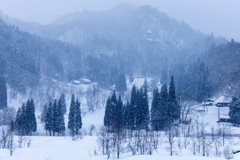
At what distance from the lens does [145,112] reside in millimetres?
39531

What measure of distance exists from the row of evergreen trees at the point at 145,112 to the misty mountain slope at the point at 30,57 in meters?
51.1

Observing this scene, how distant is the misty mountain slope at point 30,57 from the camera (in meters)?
83.5

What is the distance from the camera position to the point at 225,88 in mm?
56469

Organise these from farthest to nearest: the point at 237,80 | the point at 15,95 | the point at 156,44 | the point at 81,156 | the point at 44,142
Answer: the point at 156,44 < the point at 15,95 < the point at 237,80 < the point at 44,142 < the point at 81,156

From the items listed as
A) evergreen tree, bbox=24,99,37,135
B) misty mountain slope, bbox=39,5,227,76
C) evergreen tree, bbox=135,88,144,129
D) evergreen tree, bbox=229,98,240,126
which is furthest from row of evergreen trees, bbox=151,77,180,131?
misty mountain slope, bbox=39,5,227,76

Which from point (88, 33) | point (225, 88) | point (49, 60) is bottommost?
point (225, 88)

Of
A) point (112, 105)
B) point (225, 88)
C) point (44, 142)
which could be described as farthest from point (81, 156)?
point (225, 88)

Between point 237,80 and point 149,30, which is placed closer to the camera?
point 237,80

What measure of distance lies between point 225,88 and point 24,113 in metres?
53.7

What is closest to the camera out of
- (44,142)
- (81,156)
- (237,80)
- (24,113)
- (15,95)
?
(81,156)

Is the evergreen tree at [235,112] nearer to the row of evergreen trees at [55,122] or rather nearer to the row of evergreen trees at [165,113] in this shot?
the row of evergreen trees at [165,113]

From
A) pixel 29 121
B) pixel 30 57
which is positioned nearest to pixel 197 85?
pixel 29 121

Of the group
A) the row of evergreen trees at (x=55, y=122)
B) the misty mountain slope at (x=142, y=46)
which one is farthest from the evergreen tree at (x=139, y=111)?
the misty mountain slope at (x=142, y=46)

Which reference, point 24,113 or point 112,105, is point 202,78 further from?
point 24,113
